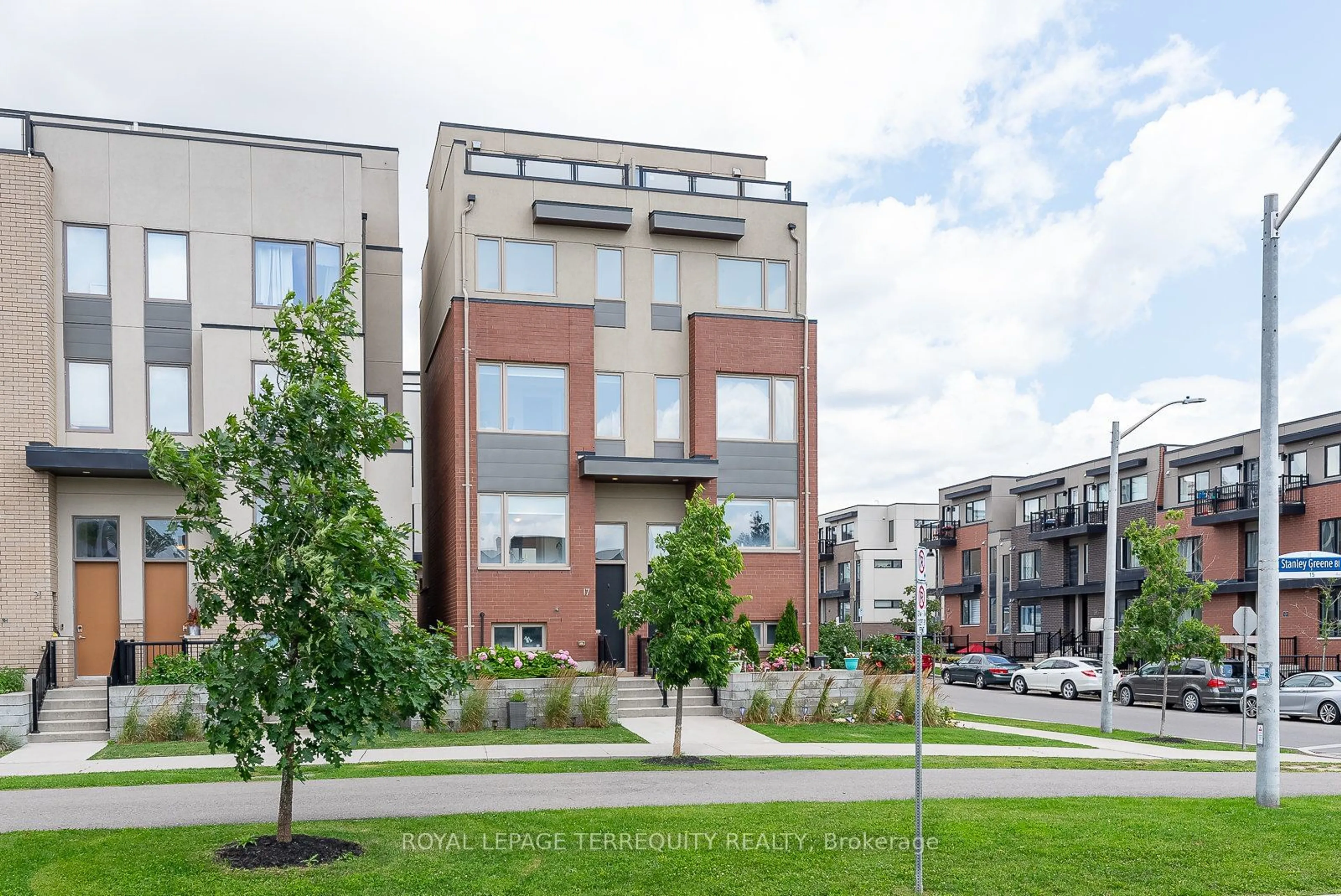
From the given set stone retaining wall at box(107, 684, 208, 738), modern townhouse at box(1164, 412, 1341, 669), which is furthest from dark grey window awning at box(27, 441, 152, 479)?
modern townhouse at box(1164, 412, 1341, 669)

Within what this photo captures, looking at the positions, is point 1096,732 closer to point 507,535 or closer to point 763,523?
point 763,523

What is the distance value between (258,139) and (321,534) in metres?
22.4

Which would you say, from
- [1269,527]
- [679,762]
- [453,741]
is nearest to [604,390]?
[453,741]

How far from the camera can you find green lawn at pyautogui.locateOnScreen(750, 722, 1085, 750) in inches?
803

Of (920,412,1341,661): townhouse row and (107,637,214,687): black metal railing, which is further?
(920,412,1341,661): townhouse row

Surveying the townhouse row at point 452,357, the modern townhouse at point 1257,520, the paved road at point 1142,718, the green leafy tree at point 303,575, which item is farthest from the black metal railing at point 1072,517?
the green leafy tree at point 303,575

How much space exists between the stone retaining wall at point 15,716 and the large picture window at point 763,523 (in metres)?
15.1

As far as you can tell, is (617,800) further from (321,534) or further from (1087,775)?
(1087,775)

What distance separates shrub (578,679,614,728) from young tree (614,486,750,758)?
3.85m

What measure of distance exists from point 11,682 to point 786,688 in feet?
46.6

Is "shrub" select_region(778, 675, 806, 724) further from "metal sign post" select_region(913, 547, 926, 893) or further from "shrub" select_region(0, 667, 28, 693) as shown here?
"shrub" select_region(0, 667, 28, 693)

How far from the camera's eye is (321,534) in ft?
32.1

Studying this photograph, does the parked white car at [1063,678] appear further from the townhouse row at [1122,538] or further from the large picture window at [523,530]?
the large picture window at [523,530]

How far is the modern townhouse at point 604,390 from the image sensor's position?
26359mm
